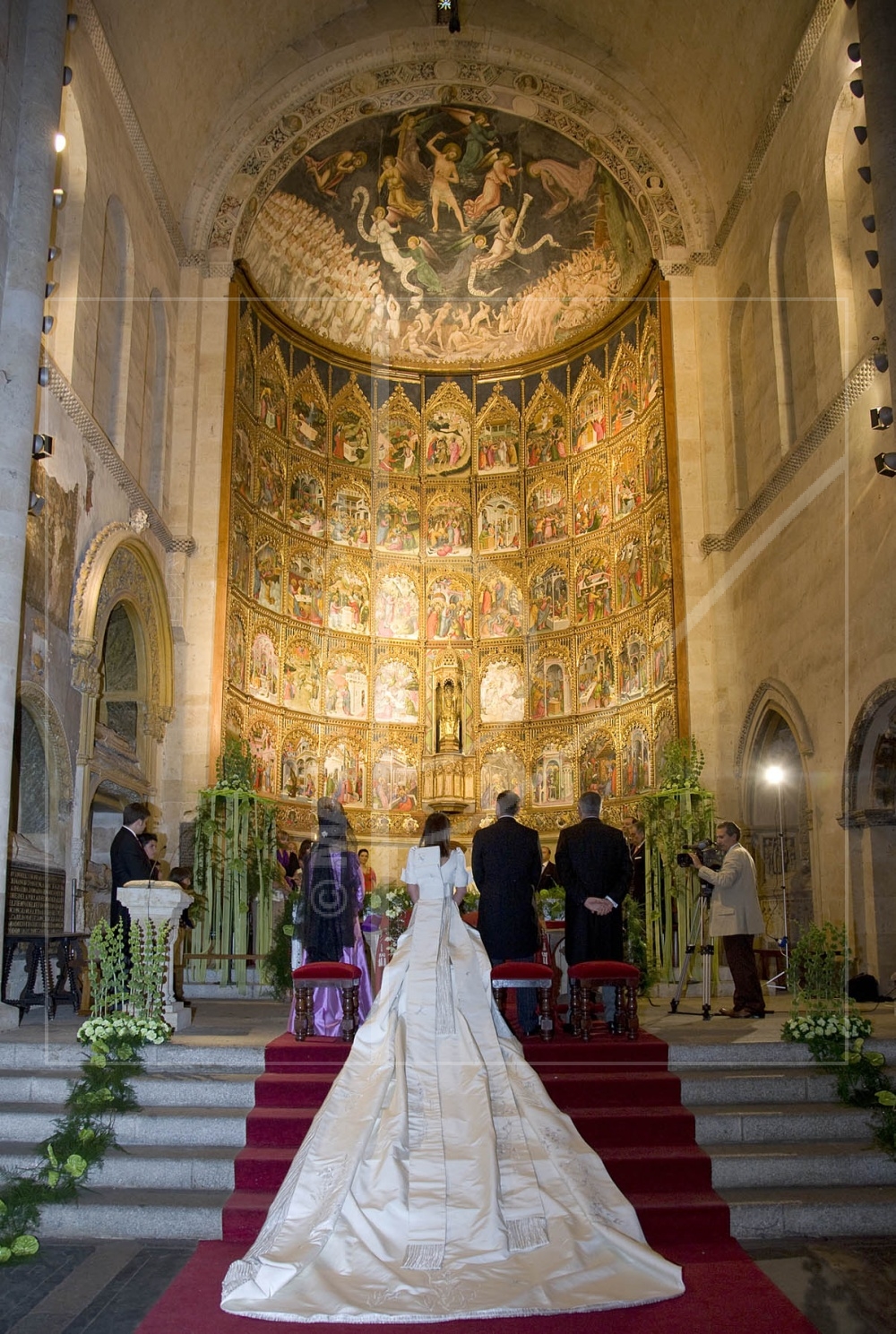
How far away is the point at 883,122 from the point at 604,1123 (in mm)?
9295

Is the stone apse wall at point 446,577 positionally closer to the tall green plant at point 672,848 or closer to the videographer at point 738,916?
the tall green plant at point 672,848

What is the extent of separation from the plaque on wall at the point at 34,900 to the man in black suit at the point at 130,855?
1330 mm

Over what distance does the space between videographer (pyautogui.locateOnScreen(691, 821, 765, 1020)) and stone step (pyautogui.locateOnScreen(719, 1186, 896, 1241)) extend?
3275mm

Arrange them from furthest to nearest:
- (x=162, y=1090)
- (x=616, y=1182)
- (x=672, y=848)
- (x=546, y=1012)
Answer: (x=672, y=848) → (x=546, y=1012) → (x=162, y=1090) → (x=616, y=1182)

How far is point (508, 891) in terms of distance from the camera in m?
8.48

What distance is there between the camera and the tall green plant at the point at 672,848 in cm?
1286

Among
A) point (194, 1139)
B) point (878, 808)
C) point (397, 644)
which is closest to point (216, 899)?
point (194, 1139)

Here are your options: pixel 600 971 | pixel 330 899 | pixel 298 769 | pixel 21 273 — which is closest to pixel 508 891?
pixel 600 971

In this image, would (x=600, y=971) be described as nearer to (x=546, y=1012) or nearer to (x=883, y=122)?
(x=546, y=1012)

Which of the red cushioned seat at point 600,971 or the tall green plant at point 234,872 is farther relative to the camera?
the tall green plant at point 234,872

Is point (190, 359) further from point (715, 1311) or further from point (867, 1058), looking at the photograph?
point (715, 1311)

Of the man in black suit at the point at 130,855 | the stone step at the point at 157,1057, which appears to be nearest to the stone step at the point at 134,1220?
the stone step at the point at 157,1057

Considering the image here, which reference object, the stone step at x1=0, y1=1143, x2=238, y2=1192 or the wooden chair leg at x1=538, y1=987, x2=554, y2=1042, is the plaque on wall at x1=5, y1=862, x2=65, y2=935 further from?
the wooden chair leg at x1=538, y1=987, x2=554, y2=1042

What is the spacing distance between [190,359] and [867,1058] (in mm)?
15152
